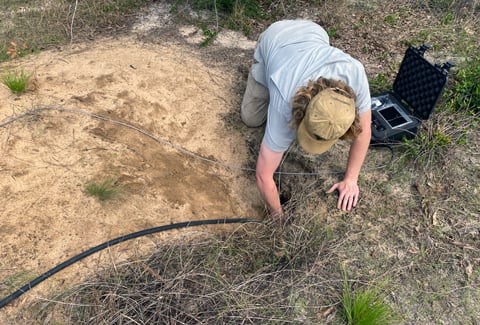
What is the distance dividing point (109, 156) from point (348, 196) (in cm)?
153

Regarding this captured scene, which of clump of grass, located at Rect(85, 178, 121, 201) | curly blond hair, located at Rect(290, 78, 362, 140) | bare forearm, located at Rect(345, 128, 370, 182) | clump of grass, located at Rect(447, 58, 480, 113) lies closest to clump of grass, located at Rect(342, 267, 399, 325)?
bare forearm, located at Rect(345, 128, 370, 182)

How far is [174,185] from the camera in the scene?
238 centimetres

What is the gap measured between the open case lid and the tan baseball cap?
97 cm

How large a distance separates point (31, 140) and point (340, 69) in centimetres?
198

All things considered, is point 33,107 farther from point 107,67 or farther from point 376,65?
point 376,65

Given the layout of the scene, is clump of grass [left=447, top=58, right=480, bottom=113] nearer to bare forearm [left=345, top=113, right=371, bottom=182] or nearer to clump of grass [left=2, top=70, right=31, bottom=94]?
bare forearm [left=345, top=113, right=371, bottom=182]

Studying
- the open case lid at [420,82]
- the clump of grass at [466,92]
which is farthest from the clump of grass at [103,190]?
the clump of grass at [466,92]

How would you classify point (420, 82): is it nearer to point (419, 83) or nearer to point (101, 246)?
point (419, 83)

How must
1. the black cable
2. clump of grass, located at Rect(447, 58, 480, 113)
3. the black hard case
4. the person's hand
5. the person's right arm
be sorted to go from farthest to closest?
clump of grass, located at Rect(447, 58, 480, 113), the black hard case, the person's hand, the person's right arm, the black cable

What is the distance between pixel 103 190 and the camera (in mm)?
2170

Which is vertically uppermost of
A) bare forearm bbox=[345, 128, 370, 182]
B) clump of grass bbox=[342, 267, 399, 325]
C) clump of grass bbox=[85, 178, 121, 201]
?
bare forearm bbox=[345, 128, 370, 182]

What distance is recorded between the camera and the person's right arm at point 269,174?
190 cm

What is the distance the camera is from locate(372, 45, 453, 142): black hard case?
7.40 feet

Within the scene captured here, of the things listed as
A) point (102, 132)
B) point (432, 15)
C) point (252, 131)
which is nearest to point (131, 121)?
point (102, 132)
